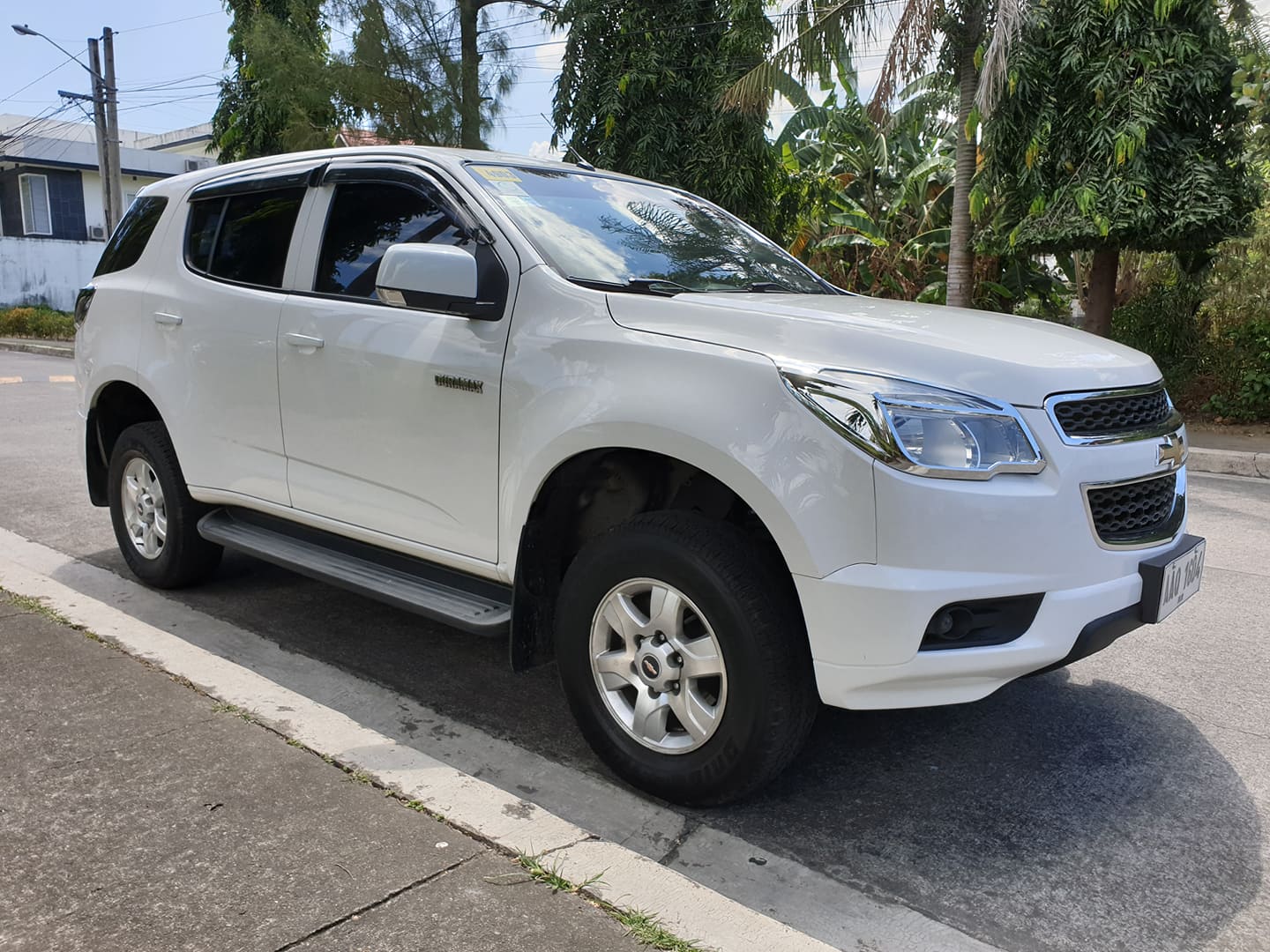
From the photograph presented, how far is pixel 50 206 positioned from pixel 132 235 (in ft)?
125

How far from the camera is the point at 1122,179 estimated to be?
1160 centimetres

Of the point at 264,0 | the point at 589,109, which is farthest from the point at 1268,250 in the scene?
the point at 264,0

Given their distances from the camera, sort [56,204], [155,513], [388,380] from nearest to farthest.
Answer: [388,380]
[155,513]
[56,204]

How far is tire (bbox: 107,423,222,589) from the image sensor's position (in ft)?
15.4

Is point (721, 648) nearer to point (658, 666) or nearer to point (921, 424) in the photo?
point (658, 666)

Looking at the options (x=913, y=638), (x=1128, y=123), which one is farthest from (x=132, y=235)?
(x=1128, y=123)

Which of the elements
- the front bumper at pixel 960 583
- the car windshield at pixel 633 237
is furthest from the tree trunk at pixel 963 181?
the front bumper at pixel 960 583

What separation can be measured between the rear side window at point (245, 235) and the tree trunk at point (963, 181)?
1010 cm

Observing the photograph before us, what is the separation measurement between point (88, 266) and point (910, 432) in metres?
42.0

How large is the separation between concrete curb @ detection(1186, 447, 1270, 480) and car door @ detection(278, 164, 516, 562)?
824 cm

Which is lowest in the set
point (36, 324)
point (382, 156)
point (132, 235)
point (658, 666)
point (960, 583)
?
point (36, 324)

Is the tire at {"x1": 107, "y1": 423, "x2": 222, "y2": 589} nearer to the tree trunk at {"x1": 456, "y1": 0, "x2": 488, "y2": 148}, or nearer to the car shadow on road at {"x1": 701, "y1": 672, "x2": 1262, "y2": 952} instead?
the car shadow on road at {"x1": 701, "y1": 672, "x2": 1262, "y2": 952}

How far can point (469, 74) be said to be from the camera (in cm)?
2167

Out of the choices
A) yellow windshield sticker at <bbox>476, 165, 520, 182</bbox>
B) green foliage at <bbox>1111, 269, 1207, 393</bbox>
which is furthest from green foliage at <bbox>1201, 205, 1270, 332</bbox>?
yellow windshield sticker at <bbox>476, 165, 520, 182</bbox>
